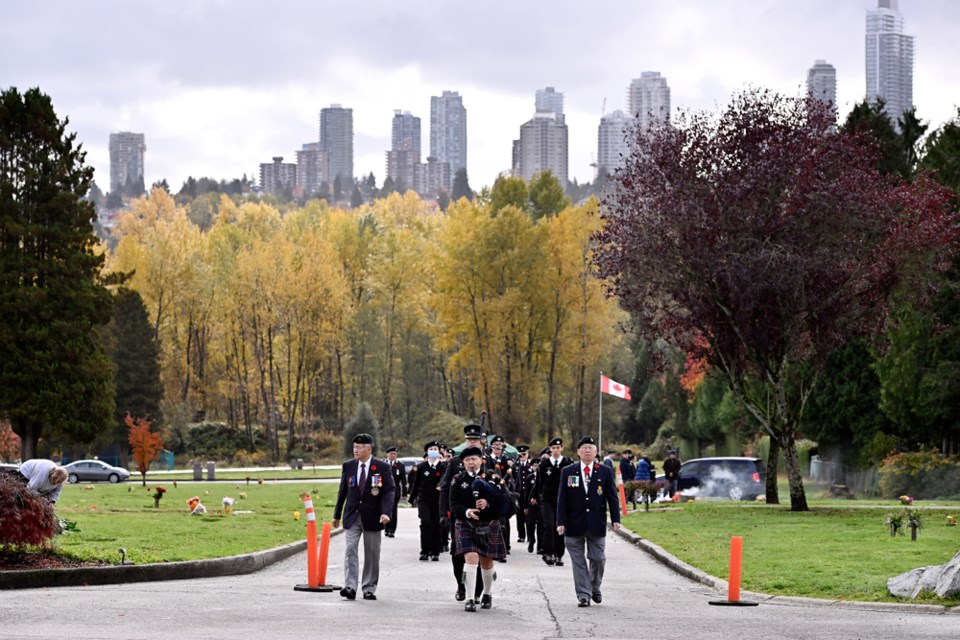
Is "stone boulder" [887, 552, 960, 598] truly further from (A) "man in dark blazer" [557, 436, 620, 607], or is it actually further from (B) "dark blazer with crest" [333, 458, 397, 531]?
(B) "dark blazer with crest" [333, 458, 397, 531]

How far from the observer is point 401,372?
273 feet

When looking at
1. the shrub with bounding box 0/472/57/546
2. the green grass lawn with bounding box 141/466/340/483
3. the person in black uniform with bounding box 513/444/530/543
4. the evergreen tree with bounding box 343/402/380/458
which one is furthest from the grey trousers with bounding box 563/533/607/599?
the evergreen tree with bounding box 343/402/380/458

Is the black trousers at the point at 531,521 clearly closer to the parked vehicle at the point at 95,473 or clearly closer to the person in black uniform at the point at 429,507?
the person in black uniform at the point at 429,507

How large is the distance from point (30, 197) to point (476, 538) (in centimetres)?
3969

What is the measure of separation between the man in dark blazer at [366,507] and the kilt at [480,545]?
112 cm

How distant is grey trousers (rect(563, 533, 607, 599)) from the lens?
1597cm

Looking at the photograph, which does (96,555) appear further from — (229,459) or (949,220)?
(229,459)

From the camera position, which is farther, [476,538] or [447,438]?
[447,438]

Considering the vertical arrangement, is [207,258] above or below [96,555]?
above

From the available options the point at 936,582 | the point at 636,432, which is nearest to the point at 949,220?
the point at 936,582

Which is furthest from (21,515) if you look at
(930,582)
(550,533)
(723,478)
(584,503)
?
(723,478)

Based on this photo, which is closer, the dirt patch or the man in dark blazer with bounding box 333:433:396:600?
the man in dark blazer with bounding box 333:433:396:600

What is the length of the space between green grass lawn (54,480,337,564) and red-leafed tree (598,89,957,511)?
10537 millimetres

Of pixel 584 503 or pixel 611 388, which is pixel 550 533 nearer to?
pixel 584 503
